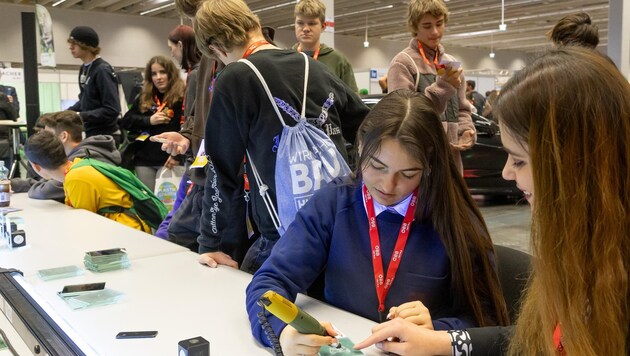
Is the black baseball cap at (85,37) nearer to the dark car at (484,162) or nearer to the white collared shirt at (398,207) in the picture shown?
the white collared shirt at (398,207)

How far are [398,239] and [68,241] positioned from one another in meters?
1.37

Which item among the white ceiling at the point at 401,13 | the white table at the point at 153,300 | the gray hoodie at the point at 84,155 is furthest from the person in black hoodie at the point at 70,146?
the white ceiling at the point at 401,13

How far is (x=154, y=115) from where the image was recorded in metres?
3.65

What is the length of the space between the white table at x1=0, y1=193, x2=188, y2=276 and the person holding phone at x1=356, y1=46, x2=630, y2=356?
1.43 metres

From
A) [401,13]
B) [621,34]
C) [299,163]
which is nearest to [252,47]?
[299,163]

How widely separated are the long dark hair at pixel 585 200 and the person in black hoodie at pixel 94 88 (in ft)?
11.8

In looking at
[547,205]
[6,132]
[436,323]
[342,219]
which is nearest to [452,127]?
[342,219]

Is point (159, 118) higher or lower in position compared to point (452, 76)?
lower

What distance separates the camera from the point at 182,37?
2838 mm

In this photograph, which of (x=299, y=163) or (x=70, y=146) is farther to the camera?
(x=70, y=146)

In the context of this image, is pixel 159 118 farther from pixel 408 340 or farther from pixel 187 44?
pixel 408 340

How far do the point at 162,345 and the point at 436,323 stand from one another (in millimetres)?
553

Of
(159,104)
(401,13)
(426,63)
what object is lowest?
(159,104)

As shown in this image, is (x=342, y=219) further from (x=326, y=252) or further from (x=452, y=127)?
(x=452, y=127)
